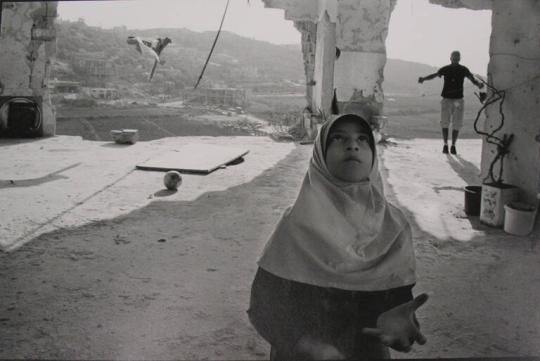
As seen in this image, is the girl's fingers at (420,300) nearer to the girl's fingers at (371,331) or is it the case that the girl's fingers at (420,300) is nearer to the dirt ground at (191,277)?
the girl's fingers at (371,331)

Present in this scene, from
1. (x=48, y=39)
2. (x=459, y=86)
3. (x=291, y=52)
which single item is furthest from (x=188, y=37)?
(x=459, y=86)

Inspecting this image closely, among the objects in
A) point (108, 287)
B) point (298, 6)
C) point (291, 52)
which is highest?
point (291, 52)

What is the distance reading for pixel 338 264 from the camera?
1554 mm

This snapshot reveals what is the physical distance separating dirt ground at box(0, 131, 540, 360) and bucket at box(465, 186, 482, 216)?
0.10 meters

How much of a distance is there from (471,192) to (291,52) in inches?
1871

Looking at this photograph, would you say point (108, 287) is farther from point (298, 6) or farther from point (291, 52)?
point (291, 52)

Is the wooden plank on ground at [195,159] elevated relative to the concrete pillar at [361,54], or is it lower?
lower

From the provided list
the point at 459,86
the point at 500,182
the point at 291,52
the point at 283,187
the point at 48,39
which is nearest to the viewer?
the point at 500,182

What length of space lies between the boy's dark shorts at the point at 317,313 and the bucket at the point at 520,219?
328cm

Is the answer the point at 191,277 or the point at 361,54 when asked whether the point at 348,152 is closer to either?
the point at 191,277

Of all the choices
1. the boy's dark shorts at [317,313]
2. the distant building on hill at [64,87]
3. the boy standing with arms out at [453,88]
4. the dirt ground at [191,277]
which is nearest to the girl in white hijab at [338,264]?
the boy's dark shorts at [317,313]

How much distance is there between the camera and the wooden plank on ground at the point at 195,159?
6.95 m

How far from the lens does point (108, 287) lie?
3.11 meters

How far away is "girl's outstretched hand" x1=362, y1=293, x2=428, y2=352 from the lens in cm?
144
